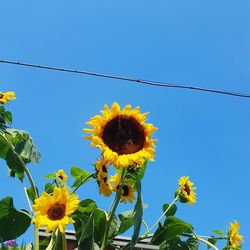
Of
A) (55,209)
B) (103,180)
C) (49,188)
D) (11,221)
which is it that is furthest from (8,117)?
(55,209)

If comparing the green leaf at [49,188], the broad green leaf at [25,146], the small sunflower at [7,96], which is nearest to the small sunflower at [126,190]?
the green leaf at [49,188]

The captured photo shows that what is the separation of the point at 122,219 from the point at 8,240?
2.05 feet

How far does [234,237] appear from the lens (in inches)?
132

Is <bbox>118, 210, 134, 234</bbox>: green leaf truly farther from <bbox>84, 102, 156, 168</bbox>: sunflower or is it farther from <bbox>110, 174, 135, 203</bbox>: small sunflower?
<bbox>84, 102, 156, 168</bbox>: sunflower

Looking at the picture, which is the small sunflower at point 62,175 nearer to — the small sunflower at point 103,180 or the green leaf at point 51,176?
the green leaf at point 51,176

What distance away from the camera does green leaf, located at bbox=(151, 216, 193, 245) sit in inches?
119

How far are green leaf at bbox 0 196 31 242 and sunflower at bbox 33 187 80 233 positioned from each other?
0.54 meters

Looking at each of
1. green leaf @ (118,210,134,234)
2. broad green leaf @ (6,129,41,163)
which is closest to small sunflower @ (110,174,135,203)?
green leaf @ (118,210,134,234)

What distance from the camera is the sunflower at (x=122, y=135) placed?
2381 millimetres

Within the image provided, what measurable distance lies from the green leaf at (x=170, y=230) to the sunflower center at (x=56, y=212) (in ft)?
2.34

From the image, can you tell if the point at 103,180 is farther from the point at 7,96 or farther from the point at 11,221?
the point at 7,96

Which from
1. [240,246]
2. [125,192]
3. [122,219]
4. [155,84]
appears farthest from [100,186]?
[240,246]

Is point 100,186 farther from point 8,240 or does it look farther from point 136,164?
point 8,240

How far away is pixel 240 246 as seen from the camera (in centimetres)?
336
